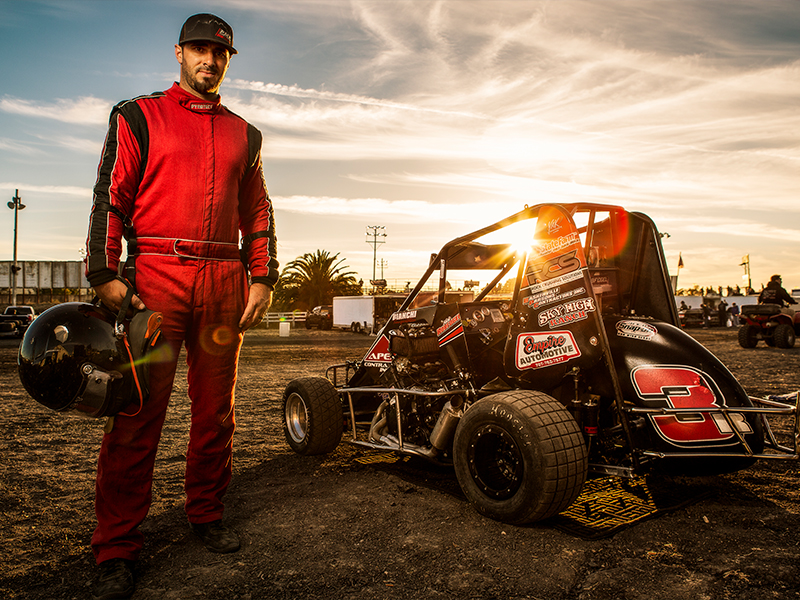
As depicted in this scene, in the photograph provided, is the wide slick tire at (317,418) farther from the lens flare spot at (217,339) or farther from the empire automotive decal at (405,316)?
the lens flare spot at (217,339)

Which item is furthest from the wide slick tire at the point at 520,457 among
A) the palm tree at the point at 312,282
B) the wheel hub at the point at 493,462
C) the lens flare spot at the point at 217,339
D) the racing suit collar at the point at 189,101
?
the palm tree at the point at 312,282

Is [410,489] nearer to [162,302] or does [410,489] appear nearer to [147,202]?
[162,302]

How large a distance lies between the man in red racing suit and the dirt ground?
27 centimetres

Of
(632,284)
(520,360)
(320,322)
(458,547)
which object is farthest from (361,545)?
(320,322)

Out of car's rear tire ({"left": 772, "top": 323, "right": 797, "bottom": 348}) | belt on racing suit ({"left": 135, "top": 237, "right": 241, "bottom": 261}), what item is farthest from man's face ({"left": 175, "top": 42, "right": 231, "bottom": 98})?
car's rear tire ({"left": 772, "top": 323, "right": 797, "bottom": 348})

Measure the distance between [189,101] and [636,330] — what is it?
109 inches

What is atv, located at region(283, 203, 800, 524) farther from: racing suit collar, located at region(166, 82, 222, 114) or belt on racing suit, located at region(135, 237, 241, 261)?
racing suit collar, located at region(166, 82, 222, 114)

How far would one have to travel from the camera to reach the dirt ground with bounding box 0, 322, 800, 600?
2.27m

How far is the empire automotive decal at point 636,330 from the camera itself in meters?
3.22

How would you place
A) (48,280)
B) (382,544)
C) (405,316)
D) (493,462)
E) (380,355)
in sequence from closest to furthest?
(382,544)
(493,462)
(405,316)
(380,355)
(48,280)

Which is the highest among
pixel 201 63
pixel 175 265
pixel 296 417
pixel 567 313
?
pixel 201 63

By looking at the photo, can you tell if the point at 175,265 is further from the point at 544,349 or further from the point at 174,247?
the point at 544,349

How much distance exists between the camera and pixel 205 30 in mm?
2535

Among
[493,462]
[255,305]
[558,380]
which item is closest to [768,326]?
[558,380]
